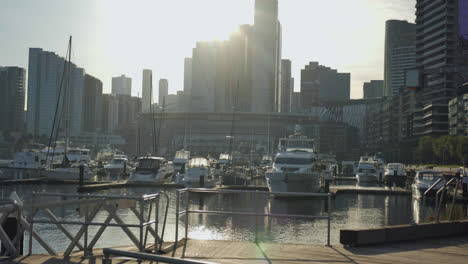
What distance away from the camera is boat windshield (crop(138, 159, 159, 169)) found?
58.9m

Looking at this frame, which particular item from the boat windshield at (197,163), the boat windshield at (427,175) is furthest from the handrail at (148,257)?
the boat windshield at (197,163)

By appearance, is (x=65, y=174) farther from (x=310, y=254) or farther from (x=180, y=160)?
(x=310, y=254)

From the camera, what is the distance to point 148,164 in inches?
2333

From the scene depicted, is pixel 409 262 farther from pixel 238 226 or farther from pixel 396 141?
pixel 396 141

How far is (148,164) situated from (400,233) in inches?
1859

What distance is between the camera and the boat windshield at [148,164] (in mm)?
58888

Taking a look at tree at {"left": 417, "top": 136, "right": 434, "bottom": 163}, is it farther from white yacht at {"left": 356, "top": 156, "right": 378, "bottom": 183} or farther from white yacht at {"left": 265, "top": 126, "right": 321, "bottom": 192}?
white yacht at {"left": 265, "top": 126, "right": 321, "bottom": 192}

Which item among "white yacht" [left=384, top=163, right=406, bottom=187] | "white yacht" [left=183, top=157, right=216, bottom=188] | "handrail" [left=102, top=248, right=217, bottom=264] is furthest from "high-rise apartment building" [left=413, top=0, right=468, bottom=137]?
"handrail" [left=102, top=248, right=217, bottom=264]

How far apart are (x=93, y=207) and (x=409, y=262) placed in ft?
25.8

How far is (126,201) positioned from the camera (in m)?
13.9

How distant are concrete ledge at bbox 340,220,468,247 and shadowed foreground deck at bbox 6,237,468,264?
0.78 ft

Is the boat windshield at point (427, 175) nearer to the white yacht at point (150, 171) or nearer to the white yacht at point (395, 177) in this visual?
the white yacht at point (395, 177)

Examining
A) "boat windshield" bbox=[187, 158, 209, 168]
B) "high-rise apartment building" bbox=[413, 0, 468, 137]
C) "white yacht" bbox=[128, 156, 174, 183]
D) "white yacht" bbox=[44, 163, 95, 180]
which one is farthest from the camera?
"high-rise apartment building" bbox=[413, 0, 468, 137]

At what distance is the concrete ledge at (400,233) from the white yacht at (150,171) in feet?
144
